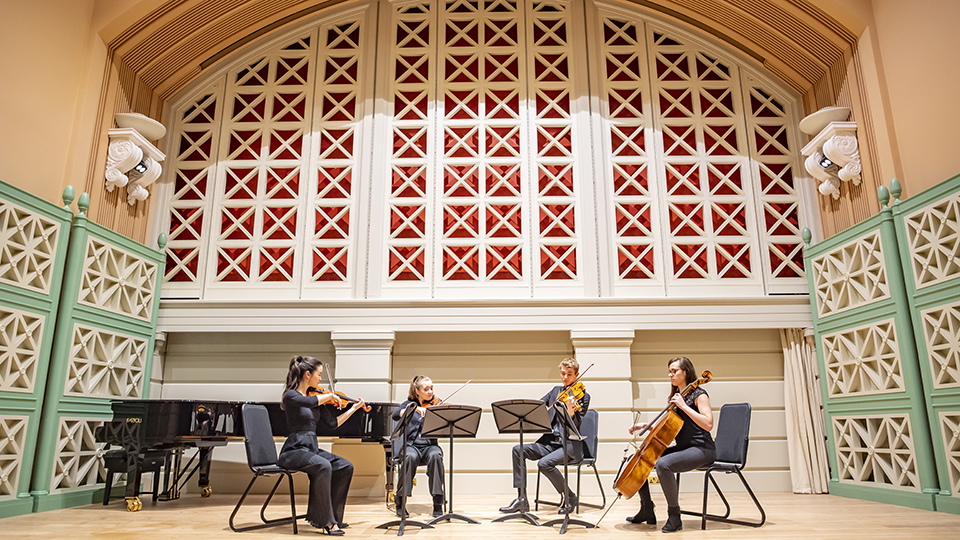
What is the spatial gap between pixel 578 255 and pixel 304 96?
3.87 metres

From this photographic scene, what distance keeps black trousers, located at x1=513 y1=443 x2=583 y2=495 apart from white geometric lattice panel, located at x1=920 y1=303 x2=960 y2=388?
3081 millimetres

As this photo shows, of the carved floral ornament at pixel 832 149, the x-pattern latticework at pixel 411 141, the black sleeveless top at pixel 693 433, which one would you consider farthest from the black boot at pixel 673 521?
the carved floral ornament at pixel 832 149

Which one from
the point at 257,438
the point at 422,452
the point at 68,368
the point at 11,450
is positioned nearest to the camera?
the point at 257,438

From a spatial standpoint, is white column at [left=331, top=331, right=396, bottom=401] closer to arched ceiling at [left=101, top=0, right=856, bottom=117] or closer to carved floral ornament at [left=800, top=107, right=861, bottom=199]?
arched ceiling at [left=101, top=0, right=856, bottom=117]

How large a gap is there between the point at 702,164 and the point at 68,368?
6929 mm

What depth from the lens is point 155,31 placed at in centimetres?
711

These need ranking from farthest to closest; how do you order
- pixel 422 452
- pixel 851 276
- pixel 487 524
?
pixel 851 276 < pixel 422 452 < pixel 487 524

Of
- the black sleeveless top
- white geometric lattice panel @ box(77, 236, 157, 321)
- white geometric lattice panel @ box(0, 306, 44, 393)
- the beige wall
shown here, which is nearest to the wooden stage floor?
the black sleeveless top

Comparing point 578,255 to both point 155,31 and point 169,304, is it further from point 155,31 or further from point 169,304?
point 155,31

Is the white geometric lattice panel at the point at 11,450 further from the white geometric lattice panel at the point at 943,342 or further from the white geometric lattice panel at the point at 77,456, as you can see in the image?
the white geometric lattice panel at the point at 943,342

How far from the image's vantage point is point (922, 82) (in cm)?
593

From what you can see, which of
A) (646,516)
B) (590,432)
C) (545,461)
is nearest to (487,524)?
(545,461)

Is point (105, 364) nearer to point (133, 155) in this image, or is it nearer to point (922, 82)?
point (133, 155)

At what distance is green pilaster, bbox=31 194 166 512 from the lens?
544 centimetres
